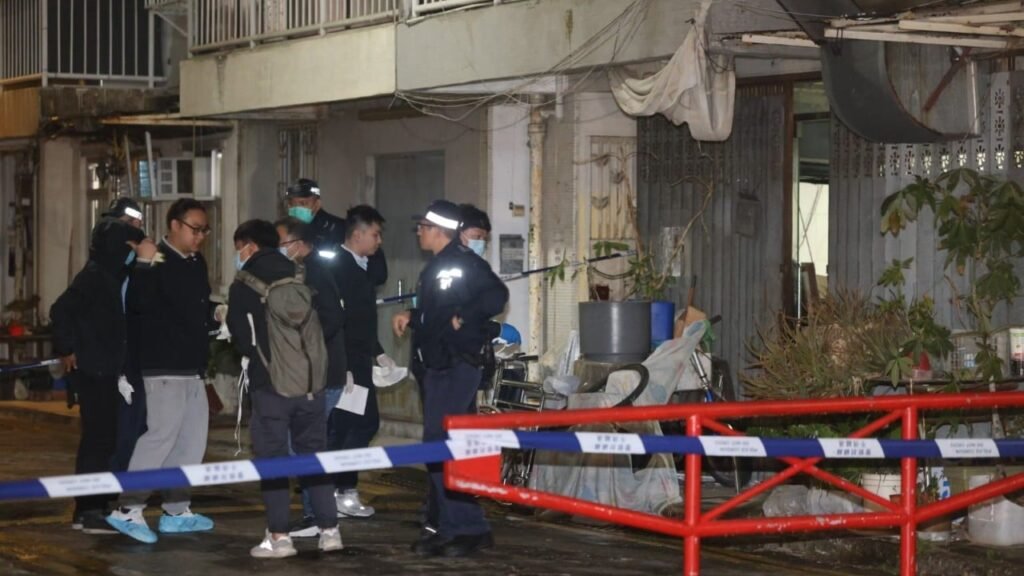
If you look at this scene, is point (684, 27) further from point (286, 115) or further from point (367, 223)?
point (286, 115)

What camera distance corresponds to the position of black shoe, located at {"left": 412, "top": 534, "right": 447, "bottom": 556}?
33.6 ft

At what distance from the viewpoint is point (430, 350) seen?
10.4 metres

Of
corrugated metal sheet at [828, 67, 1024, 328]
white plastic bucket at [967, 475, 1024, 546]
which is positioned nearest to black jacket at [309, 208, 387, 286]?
corrugated metal sheet at [828, 67, 1024, 328]

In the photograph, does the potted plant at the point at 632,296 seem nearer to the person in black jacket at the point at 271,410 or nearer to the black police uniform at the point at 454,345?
the black police uniform at the point at 454,345

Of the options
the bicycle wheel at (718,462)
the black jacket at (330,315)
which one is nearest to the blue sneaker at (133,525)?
the black jacket at (330,315)

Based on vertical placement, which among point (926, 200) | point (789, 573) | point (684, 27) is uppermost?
point (684, 27)

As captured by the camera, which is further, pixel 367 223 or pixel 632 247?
pixel 632 247

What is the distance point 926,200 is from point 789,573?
3.29 m

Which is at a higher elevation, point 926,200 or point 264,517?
point 926,200

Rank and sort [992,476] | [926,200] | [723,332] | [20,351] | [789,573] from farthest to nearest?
[20,351] → [723,332] → [926,200] → [992,476] → [789,573]

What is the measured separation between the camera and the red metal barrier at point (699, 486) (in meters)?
7.91

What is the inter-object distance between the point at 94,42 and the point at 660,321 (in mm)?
11361

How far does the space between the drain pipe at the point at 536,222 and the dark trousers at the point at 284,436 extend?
5.05 m

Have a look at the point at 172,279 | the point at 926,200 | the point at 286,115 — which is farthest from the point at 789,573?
the point at 286,115
